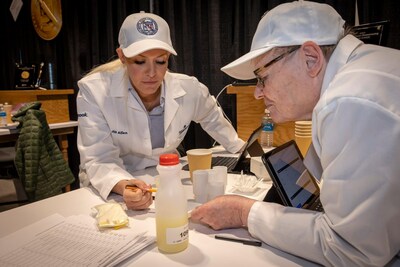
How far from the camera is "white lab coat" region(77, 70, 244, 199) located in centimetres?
134

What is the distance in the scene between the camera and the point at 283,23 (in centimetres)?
76

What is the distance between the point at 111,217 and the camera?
88cm

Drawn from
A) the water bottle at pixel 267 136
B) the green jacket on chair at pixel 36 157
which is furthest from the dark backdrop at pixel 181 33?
the green jacket on chair at pixel 36 157

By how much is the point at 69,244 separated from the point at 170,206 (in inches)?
11.0

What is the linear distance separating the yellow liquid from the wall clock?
3.27m

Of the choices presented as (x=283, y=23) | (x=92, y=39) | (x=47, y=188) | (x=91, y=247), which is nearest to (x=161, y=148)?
(x=91, y=247)

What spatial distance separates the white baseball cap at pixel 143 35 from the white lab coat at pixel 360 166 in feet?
2.82

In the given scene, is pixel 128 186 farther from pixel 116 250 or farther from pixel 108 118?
pixel 108 118

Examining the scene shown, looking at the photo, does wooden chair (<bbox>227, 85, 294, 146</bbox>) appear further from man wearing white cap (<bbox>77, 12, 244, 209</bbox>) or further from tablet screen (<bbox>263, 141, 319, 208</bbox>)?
tablet screen (<bbox>263, 141, 319, 208</bbox>)

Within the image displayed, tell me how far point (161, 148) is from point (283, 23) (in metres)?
0.99

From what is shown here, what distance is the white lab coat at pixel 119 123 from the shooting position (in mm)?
1337

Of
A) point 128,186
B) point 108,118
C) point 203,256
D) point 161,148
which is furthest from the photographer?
point 161,148

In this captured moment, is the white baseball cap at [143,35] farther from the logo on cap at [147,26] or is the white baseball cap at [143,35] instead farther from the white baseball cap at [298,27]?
the white baseball cap at [298,27]

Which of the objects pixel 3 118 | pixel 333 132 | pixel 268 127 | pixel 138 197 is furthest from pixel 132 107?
pixel 3 118
